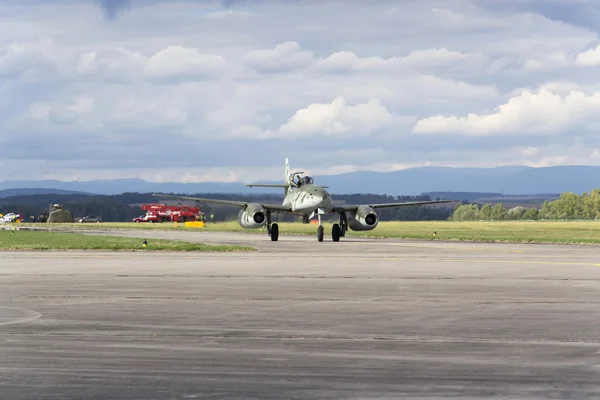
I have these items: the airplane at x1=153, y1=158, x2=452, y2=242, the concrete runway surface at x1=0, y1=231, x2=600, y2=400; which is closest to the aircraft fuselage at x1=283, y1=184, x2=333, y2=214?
the airplane at x1=153, y1=158, x2=452, y2=242

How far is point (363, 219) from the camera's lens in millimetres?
65625

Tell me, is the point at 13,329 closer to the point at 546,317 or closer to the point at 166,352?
the point at 166,352

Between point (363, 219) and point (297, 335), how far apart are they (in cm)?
5110

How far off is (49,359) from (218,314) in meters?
5.67

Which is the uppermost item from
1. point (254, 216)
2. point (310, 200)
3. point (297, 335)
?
point (310, 200)

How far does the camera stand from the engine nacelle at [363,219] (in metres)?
65.4

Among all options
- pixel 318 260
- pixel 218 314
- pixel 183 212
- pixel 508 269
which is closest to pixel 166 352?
pixel 218 314

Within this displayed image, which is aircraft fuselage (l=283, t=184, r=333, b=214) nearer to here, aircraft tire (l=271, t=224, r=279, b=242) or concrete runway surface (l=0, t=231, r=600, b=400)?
aircraft tire (l=271, t=224, r=279, b=242)

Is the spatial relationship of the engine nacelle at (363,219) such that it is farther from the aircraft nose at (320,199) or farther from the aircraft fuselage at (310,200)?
the aircraft nose at (320,199)

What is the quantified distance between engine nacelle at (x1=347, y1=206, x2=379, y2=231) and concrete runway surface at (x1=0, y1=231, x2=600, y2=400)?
36049mm

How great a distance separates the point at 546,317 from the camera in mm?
17281

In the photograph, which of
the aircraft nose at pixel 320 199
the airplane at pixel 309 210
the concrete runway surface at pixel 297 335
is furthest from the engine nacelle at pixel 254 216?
the concrete runway surface at pixel 297 335

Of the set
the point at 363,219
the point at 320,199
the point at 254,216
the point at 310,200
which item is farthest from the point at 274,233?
the point at 363,219

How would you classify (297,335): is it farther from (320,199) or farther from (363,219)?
(363,219)
